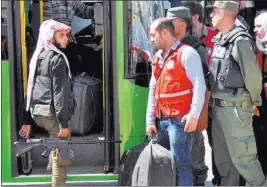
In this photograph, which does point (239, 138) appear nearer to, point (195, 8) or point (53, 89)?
point (195, 8)

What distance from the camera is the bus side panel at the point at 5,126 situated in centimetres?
493

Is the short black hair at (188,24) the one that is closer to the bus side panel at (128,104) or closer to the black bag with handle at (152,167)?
the bus side panel at (128,104)

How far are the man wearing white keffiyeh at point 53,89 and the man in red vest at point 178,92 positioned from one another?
71 cm

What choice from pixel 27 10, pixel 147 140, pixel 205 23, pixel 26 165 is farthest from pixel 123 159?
pixel 27 10

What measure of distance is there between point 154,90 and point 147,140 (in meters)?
0.49

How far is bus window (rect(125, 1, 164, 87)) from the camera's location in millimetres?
4910

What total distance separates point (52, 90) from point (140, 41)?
0.97m

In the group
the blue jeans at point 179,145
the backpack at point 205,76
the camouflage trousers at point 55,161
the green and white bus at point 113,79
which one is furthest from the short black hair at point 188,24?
the camouflage trousers at point 55,161

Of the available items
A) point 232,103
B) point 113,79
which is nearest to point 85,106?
point 113,79

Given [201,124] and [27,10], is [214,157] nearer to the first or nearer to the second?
[201,124]

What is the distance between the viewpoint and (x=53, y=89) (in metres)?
4.43

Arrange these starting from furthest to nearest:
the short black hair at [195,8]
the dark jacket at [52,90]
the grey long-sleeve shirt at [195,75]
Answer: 1. the short black hair at [195,8]
2. the dark jacket at [52,90]
3. the grey long-sleeve shirt at [195,75]

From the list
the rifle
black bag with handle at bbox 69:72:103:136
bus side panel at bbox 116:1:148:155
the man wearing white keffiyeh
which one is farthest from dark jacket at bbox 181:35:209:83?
black bag with handle at bbox 69:72:103:136

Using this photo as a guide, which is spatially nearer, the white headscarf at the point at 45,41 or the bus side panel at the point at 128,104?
the white headscarf at the point at 45,41
